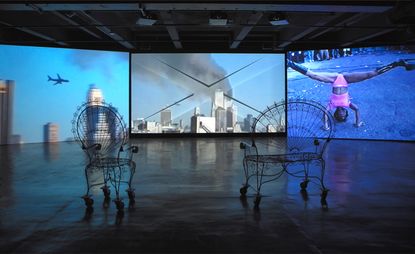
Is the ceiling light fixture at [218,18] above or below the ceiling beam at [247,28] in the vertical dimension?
below

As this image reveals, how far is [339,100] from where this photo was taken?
1507 cm

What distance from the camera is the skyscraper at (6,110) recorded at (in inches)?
518

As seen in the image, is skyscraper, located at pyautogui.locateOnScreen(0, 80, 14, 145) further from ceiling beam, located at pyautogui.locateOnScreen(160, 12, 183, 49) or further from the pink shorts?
the pink shorts

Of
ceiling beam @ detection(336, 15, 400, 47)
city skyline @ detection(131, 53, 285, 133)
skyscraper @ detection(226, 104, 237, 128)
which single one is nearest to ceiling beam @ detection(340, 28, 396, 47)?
ceiling beam @ detection(336, 15, 400, 47)

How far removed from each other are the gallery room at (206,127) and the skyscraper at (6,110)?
41mm

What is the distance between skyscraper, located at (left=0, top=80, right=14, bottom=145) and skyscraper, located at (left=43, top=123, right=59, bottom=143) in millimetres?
1090

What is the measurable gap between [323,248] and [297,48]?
45.5 feet

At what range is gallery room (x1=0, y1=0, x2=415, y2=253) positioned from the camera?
366 centimetres

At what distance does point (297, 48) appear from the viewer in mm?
16250

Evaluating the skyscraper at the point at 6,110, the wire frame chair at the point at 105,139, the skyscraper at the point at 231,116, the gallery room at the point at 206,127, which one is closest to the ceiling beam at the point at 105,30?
the gallery room at the point at 206,127

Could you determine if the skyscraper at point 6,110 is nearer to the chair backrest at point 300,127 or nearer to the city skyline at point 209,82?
the city skyline at point 209,82

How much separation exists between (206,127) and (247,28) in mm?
5423

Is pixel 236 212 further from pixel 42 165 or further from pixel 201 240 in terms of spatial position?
pixel 42 165

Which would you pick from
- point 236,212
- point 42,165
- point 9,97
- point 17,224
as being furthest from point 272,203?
point 9,97
